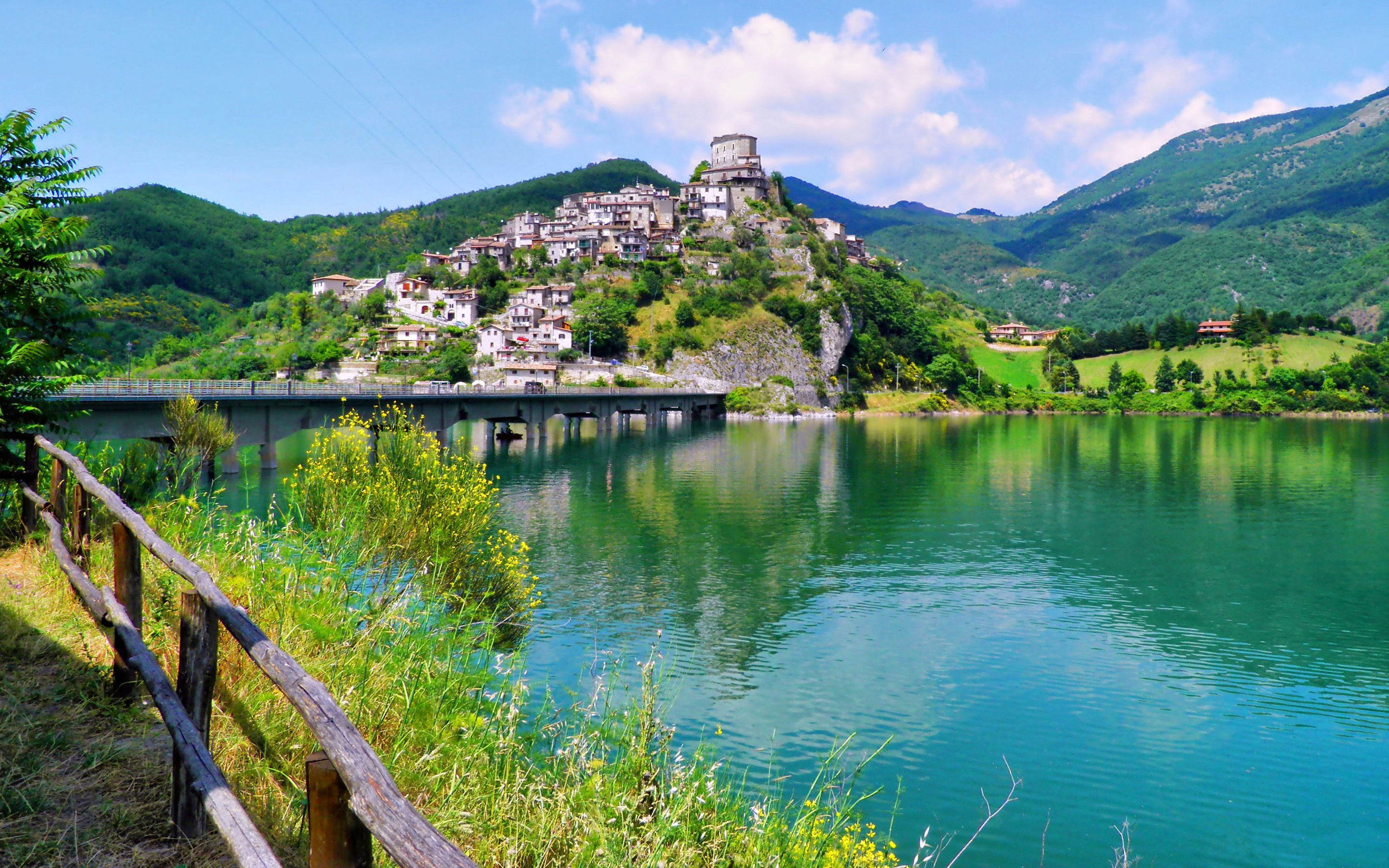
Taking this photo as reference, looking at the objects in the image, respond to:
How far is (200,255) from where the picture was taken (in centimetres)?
14812

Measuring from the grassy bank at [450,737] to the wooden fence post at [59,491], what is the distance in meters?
0.52

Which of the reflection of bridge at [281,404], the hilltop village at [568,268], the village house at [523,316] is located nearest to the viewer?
the reflection of bridge at [281,404]

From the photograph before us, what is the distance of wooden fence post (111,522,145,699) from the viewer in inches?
239

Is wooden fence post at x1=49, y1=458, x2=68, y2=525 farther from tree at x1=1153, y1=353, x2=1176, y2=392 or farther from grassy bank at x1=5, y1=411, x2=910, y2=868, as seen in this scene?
tree at x1=1153, y1=353, x2=1176, y2=392

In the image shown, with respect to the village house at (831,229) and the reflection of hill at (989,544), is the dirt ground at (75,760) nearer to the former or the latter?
the reflection of hill at (989,544)

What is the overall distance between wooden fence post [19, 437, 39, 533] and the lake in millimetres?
7052

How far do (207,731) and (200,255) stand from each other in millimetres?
171540

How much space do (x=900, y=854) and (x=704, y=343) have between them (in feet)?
396

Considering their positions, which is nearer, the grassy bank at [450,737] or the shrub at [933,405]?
the grassy bank at [450,737]

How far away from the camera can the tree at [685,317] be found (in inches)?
5177

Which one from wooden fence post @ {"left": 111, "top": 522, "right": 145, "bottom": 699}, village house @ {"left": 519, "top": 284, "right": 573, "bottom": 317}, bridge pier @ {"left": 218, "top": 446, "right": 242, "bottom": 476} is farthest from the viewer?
village house @ {"left": 519, "top": 284, "right": 573, "bottom": 317}

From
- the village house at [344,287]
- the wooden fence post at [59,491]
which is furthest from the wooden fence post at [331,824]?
the village house at [344,287]

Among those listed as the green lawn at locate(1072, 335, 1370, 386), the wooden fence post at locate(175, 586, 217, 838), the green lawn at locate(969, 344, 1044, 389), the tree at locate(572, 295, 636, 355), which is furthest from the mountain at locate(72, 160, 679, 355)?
the green lawn at locate(1072, 335, 1370, 386)

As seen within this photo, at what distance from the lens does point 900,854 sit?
9750mm
